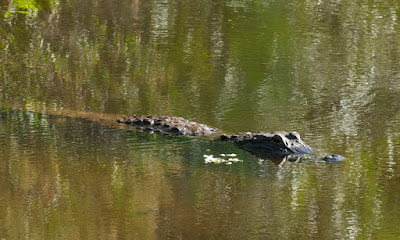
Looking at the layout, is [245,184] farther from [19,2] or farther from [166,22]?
[19,2]

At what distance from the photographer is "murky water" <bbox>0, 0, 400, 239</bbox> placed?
725cm

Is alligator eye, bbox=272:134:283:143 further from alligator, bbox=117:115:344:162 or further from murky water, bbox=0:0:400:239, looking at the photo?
murky water, bbox=0:0:400:239

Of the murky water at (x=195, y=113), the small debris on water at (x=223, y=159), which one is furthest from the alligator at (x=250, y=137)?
the small debris on water at (x=223, y=159)

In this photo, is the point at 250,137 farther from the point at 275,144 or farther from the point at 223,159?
the point at 223,159

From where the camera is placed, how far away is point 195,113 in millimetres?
11180

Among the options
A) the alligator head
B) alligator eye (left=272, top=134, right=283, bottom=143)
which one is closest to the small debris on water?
the alligator head

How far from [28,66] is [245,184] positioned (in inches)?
263

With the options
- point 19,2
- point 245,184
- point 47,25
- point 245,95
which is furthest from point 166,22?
point 245,184

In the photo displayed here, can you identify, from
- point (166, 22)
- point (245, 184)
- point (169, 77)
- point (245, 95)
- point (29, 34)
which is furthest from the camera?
point (166, 22)

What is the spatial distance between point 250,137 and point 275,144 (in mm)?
360

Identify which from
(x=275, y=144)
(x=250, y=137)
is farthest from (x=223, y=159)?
(x=275, y=144)

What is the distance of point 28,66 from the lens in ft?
44.2

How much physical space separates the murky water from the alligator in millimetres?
164

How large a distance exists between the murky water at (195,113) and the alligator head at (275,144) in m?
0.21
